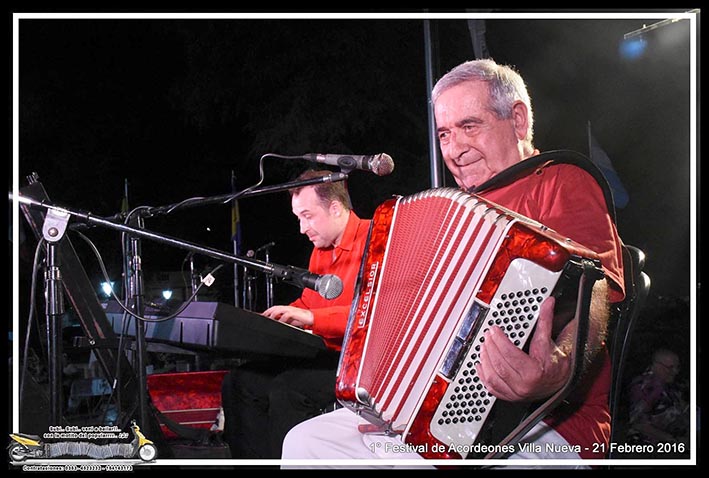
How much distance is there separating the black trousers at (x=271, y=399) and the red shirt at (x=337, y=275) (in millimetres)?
102

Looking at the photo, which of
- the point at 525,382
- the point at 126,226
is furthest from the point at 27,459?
the point at 525,382

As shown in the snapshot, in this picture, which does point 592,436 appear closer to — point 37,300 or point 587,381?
point 587,381

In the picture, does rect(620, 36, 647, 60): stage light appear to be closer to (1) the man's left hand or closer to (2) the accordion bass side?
(2) the accordion bass side

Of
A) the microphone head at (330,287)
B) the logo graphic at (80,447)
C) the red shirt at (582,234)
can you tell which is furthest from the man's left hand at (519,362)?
the logo graphic at (80,447)

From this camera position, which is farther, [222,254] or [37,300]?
[37,300]

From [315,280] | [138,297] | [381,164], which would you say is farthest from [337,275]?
[138,297]

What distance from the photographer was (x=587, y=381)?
2270mm

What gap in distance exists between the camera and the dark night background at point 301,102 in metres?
2.86

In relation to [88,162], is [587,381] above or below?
below

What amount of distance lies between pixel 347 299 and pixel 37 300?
128cm

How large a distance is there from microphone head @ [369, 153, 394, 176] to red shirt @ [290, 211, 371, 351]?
23 centimetres

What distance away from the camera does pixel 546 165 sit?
2334mm

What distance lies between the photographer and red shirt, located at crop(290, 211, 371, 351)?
8.70 ft

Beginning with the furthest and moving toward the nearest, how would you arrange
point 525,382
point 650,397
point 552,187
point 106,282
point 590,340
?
point 650,397
point 106,282
point 552,187
point 590,340
point 525,382
